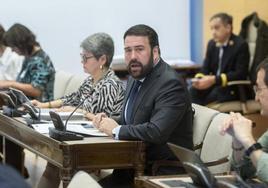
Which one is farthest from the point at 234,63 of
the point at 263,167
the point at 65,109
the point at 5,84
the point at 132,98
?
the point at 263,167

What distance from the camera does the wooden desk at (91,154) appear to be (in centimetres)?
293

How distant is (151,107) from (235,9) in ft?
12.9

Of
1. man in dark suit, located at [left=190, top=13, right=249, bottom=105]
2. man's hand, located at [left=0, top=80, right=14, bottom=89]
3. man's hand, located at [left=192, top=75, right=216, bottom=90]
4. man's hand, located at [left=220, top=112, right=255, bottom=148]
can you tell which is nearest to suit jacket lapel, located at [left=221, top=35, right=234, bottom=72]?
man in dark suit, located at [left=190, top=13, right=249, bottom=105]

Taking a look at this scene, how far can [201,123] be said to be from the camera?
11.1 feet

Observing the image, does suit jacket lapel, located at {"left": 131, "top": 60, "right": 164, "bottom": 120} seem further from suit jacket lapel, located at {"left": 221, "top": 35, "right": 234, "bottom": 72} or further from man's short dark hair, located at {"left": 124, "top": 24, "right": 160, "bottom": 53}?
suit jacket lapel, located at {"left": 221, "top": 35, "right": 234, "bottom": 72}

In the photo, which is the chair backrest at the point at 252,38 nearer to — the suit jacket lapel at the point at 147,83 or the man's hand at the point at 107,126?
the suit jacket lapel at the point at 147,83

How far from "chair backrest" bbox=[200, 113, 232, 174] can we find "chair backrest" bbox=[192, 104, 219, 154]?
0.03 meters

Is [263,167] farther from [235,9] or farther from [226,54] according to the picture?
[235,9]

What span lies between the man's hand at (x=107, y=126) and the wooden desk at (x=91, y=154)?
45 mm

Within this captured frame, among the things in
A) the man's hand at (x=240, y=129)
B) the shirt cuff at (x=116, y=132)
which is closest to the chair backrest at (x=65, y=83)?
the shirt cuff at (x=116, y=132)

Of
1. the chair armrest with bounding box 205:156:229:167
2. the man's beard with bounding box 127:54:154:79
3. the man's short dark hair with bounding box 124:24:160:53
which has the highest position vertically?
the man's short dark hair with bounding box 124:24:160:53

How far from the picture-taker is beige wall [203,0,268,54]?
258 inches

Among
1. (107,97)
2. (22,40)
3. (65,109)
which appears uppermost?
(22,40)

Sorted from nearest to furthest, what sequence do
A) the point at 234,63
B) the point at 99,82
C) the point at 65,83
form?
the point at 99,82 → the point at 65,83 → the point at 234,63
